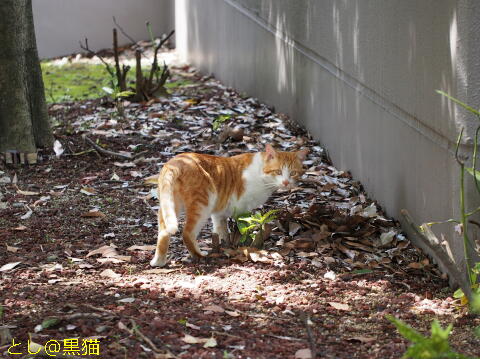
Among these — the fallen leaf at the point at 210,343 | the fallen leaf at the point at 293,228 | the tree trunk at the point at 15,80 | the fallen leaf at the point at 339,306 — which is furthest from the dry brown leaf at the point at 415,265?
the tree trunk at the point at 15,80

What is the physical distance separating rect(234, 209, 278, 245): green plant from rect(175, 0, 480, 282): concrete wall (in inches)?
41.0

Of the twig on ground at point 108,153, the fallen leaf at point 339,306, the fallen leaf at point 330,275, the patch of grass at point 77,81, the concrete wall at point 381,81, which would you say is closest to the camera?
the fallen leaf at point 339,306

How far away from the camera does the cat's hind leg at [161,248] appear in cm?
516

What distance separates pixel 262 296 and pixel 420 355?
1.80 meters

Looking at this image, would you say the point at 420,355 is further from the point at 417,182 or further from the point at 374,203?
the point at 374,203

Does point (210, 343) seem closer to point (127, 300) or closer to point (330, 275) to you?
point (127, 300)

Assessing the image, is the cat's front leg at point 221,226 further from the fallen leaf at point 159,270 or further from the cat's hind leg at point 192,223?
the fallen leaf at point 159,270

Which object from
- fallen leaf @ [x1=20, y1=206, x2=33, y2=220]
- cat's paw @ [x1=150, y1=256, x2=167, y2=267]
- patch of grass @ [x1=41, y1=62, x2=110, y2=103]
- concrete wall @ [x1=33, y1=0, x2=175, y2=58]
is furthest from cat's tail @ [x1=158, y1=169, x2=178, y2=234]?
concrete wall @ [x1=33, y1=0, x2=175, y2=58]

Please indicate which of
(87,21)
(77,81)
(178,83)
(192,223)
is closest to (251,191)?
(192,223)

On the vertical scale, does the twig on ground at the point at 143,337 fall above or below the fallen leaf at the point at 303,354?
above

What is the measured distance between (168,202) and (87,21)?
1236cm

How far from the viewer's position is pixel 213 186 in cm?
545

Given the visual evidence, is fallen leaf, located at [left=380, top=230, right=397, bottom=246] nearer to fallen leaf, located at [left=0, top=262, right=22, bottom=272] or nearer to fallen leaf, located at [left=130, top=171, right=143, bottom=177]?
fallen leaf, located at [left=0, top=262, right=22, bottom=272]

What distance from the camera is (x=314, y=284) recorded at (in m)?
4.91
